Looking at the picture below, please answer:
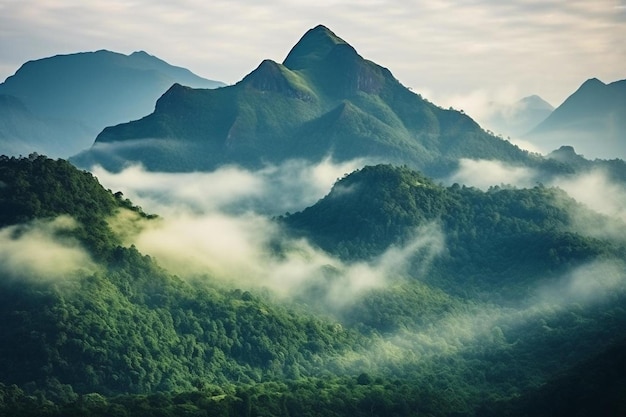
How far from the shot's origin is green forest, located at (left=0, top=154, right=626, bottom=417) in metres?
77.4

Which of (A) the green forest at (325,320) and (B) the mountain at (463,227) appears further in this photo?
(B) the mountain at (463,227)

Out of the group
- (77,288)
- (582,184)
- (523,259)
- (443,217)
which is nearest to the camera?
(77,288)

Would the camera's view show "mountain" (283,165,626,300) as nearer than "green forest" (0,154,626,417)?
No

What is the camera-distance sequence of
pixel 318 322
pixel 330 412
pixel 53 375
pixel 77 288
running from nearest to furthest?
1. pixel 330 412
2. pixel 53 375
3. pixel 77 288
4. pixel 318 322

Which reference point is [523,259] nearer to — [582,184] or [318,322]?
[318,322]

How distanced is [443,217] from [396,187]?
31.5ft

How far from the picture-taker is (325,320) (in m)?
107

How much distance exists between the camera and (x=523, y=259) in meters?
127

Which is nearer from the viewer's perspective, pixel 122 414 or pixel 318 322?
pixel 122 414

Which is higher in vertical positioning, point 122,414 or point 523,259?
point 523,259

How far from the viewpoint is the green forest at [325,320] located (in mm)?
77438

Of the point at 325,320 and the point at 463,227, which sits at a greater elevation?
the point at 463,227

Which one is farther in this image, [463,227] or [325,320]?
[463,227]

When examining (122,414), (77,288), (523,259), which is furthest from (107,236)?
(523,259)
